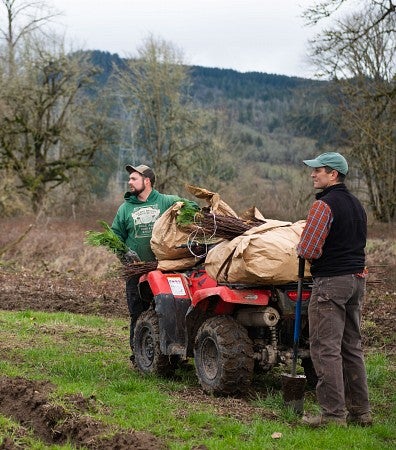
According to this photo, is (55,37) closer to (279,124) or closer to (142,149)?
(142,149)

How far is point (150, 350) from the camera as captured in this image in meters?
8.38

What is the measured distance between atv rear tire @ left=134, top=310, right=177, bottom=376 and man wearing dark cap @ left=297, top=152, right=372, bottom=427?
228 centimetres

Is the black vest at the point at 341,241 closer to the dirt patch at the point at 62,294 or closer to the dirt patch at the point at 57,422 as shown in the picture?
the dirt patch at the point at 57,422

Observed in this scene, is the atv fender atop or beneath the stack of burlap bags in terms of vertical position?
beneath

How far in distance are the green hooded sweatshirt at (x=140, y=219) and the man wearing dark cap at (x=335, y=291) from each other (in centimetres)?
264

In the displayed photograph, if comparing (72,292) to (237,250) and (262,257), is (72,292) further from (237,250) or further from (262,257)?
(262,257)

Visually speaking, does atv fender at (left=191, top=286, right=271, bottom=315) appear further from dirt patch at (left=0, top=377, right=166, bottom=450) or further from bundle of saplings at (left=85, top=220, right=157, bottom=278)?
dirt patch at (left=0, top=377, right=166, bottom=450)

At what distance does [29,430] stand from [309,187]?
106 feet

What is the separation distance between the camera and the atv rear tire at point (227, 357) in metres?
6.91

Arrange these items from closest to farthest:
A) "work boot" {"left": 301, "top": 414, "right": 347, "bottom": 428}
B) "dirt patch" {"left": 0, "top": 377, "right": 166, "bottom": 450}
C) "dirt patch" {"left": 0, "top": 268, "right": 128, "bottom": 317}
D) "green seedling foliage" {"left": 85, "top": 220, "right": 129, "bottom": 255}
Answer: "dirt patch" {"left": 0, "top": 377, "right": 166, "bottom": 450}
"work boot" {"left": 301, "top": 414, "right": 347, "bottom": 428}
"green seedling foliage" {"left": 85, "top": 220, "right": 129, "bottom": 255}
"dirt patch" {"left": 0, "top": 268, "right": 128, "bottom": 317}

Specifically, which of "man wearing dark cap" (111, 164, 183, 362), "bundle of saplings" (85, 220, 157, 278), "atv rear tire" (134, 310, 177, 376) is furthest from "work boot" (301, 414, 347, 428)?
"man wearing dark cap" (111, 164, 183, 362)

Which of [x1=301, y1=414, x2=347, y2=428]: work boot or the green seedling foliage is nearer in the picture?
[x1=301, y1=414, x2=347, y2=428]: work boot

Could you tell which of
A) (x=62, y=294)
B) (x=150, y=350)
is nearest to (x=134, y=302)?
(x=150, y=350)

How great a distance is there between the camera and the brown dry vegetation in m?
5.89
